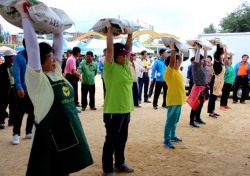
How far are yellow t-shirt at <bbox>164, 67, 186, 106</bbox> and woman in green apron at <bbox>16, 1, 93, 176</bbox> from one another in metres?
3.02

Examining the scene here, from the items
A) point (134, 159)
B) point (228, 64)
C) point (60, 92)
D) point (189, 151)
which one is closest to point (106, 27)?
point (60, 92)

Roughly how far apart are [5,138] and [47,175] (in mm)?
3972

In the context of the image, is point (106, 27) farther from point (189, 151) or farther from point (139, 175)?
point (189, 151)

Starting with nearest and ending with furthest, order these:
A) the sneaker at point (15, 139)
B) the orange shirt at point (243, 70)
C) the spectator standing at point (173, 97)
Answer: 1. the spectator standing at point (173, 97)
2. the sneaker at point (15, 139)
3. the orange shirt at point (243, 70)

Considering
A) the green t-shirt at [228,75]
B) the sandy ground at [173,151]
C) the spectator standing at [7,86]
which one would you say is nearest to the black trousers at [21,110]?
the sandy ground at [173,151]

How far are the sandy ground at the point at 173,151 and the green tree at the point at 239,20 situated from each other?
84.3 ft

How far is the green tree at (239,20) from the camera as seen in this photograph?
3095 cm

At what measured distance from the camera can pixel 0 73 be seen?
6941 millimetres

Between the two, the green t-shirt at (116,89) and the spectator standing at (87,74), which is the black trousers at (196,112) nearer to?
the spectator standing at (87,74)

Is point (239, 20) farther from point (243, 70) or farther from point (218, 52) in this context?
point (218, 52)

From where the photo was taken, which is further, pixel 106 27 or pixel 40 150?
pixel 106 27

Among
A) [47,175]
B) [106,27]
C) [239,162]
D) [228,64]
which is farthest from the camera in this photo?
[228,64]

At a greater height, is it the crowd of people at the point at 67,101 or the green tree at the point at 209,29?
the green tree at the point at 209,29

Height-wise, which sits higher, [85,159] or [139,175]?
[85,159]
